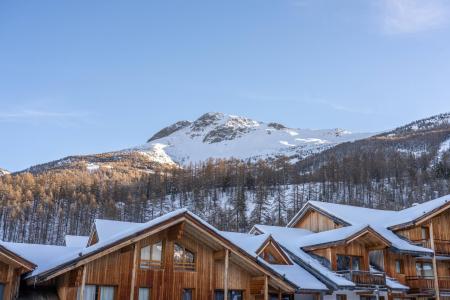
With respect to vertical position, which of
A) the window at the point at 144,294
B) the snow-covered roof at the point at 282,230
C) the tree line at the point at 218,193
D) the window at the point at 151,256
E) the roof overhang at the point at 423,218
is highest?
the tree line at the point at 218,193

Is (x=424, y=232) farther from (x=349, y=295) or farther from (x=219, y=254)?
(x=219, y=254)

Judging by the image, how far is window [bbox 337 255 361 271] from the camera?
31642 millimetres

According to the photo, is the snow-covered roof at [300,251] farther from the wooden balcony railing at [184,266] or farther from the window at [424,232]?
the window at [424,232]

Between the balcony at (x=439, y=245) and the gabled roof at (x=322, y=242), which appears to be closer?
the gabled roof at (x=322, y=242)

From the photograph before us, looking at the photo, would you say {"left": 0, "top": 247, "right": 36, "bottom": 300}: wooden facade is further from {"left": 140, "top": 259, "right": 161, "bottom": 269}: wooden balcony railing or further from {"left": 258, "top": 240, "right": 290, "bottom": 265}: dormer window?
{"left": 258, "top": 240, "right": 290, "bottom": 265}: dormer window

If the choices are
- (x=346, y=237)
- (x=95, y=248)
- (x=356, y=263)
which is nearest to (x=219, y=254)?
(x=95, y=248)

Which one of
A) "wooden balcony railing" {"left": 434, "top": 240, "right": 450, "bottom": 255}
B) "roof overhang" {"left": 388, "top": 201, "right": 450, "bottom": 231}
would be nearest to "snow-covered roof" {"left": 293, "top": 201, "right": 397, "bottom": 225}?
"roof overhang" {"left": 388, "top": 201, "right": 450, "bottom": 231}

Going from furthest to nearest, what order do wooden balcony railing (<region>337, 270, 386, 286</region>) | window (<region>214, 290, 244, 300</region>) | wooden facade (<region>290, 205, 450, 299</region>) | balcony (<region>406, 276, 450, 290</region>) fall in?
balcony (<region>406, 276, 450, 290</region>) → wooden facade (<region>290, 205, 450, 299</region>) → wooden balcony railing (<region>337, 270, 386, 286</region>) → window (<region>214, 290, 244, 300</region>)

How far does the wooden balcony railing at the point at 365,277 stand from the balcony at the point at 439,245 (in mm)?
6077

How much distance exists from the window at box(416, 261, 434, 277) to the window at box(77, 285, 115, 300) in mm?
23188

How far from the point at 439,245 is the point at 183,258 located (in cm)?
2105

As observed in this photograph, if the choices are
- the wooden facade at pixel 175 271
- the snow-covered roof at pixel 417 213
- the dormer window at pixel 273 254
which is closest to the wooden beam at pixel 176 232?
the wooden facade at pixel 175 271

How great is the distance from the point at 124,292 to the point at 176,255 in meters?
3.06

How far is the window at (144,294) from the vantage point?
22422mm
